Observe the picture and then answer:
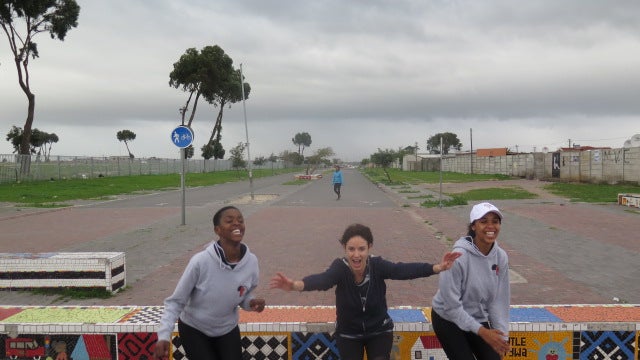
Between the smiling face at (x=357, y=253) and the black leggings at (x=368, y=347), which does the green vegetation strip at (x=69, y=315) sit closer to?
the black leggings at (x=368, y=347)

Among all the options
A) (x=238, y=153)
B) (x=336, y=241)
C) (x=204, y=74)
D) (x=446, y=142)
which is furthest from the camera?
(x=446, y=142)

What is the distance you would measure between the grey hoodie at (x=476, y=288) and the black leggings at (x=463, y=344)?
0.07 m

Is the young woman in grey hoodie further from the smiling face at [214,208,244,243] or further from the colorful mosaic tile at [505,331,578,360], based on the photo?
the colorful mosaic tile at [505,331,578,360]

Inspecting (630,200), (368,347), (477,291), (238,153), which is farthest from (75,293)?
(238,153)

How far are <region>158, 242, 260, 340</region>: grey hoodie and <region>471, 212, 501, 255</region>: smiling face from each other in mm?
1431

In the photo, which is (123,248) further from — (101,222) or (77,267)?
(101,222)

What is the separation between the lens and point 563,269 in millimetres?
7945

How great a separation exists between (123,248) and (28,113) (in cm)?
3027

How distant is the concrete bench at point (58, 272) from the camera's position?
6.44m

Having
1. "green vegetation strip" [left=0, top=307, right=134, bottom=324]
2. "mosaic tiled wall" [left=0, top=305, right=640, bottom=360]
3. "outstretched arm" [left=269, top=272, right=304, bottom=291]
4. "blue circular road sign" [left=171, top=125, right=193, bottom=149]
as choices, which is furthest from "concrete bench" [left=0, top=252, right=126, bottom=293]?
"blue circular road sign" [left=171, top=125, right=193, bottom=149]

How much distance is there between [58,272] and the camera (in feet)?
21.3

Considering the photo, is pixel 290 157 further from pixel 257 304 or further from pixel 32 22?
pixel 257 304

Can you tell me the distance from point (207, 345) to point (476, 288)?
1.61 m

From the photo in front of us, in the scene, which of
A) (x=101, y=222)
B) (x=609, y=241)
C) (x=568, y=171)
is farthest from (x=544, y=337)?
(x=568, y=171)
